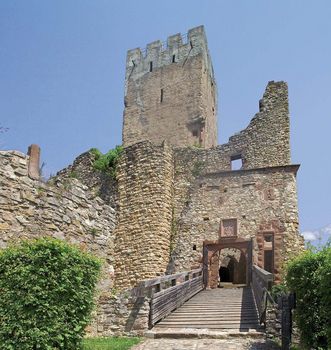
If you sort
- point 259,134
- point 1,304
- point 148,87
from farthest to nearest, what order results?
point 148,87
point 259,134
point 1,304

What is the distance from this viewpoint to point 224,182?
59.6 ft

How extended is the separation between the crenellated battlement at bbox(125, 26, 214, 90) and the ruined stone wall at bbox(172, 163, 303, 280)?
34.5 ft

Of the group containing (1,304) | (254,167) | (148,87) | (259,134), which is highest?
(148,87)

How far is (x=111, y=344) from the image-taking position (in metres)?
8.30

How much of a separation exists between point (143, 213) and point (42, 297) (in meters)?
9.91

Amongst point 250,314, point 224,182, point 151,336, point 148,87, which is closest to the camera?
point 151,336

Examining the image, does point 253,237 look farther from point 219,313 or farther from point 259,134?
point 219,313

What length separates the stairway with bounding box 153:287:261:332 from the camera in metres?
9.60

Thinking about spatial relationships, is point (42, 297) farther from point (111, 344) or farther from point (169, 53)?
point (169, 53)

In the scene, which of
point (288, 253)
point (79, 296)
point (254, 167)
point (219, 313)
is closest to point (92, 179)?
point (254, 167)

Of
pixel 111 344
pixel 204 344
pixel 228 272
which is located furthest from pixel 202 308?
pixel 228 272

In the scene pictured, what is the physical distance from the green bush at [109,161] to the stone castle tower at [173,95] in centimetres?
623

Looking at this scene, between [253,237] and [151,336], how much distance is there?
878cm

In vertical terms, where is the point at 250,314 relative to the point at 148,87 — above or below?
below
